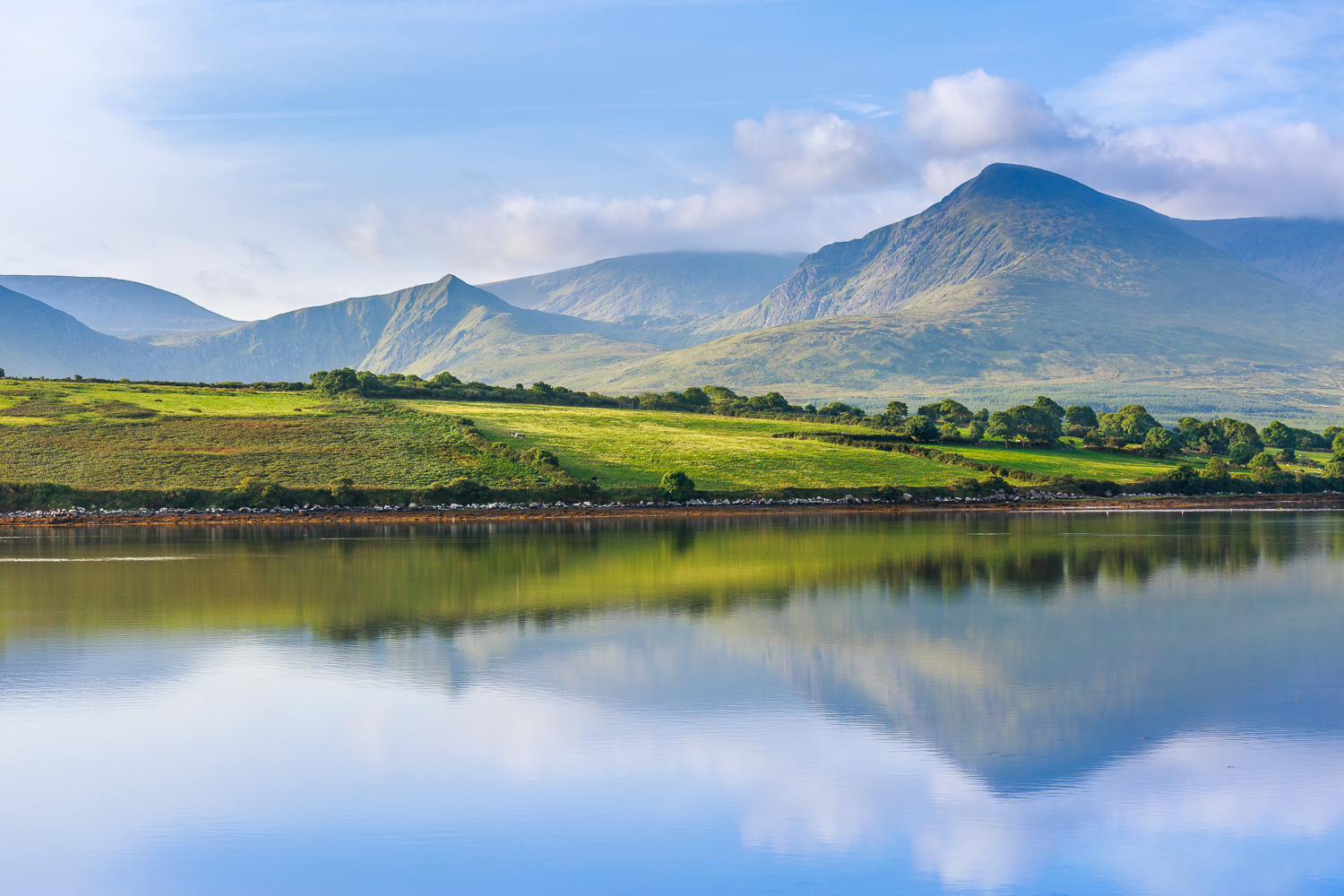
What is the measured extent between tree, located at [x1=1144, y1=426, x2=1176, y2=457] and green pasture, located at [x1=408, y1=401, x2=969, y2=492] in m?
27.7

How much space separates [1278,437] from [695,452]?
6828 cm

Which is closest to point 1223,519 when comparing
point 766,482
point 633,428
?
point 766,482

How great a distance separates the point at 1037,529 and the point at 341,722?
4573 centimetres

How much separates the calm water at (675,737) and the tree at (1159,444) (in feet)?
232

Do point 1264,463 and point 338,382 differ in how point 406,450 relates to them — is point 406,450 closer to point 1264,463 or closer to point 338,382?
point 338,382

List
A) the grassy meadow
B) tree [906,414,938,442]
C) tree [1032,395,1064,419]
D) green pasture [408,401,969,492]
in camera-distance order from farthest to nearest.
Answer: tree [1032,395,1064,419] < tree [906,414,938,442] < green pasture [408,401,969,492] < the grassy meadow

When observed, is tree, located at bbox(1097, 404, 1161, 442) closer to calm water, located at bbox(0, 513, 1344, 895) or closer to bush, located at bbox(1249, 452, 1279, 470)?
bush, located at bbox(1249, 452, 1279, 470)

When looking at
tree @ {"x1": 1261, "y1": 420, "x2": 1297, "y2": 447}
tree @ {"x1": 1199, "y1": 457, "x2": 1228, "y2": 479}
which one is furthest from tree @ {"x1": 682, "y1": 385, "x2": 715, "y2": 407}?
tree @ {"x1": 1261, "y1": 420, "x2": 1297, "y2": 447}

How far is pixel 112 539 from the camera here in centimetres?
5175

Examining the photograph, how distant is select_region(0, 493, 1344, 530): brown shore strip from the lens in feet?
201

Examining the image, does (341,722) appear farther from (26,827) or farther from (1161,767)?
(1161,767)

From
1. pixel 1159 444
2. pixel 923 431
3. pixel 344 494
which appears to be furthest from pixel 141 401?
pixel 1159 444

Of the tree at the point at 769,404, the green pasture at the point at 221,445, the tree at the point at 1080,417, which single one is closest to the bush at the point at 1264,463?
the tree at the point at 1080,417

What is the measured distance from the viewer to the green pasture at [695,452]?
251 feet
